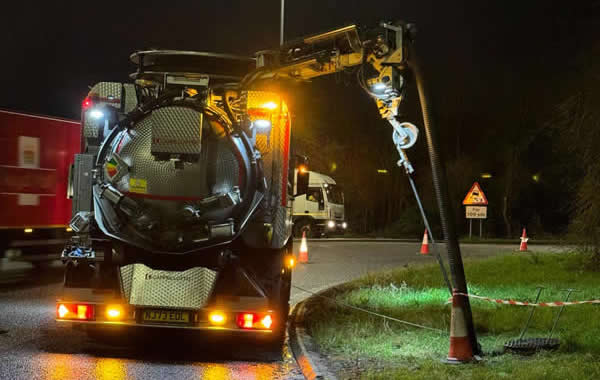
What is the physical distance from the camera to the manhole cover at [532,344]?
816 cm

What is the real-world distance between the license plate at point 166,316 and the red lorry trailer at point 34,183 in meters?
8.16

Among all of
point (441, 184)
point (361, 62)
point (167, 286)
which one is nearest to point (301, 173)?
point (361, 62)

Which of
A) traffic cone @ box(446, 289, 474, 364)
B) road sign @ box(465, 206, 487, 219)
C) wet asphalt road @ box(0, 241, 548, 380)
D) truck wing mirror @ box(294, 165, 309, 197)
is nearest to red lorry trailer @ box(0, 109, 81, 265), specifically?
wet asphalt road @ box(0, 241, 548, 380)

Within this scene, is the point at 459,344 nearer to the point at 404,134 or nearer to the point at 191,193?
the point at 404,134

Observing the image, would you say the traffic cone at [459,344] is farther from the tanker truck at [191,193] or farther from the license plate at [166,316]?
the license plate at [166,316]

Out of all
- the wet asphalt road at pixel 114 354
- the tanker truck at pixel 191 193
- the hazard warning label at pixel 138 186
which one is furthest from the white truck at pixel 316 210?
the hazard warning label at pixel 138 186

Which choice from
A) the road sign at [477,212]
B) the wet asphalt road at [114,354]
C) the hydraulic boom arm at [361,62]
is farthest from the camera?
the road sign at [477,212]

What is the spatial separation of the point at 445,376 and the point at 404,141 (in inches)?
108

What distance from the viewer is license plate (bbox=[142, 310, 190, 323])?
8227mm

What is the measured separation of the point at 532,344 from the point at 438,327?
→ 6.80 ft

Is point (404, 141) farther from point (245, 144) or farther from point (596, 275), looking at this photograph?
point (596, 275)

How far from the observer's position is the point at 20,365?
25.5ft

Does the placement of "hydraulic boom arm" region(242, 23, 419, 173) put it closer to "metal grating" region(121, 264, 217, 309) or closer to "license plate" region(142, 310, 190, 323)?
"metal grating" region(121, 264, 217, 309)

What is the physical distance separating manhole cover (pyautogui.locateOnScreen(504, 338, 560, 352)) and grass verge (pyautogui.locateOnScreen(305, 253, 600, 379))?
0.10 m
